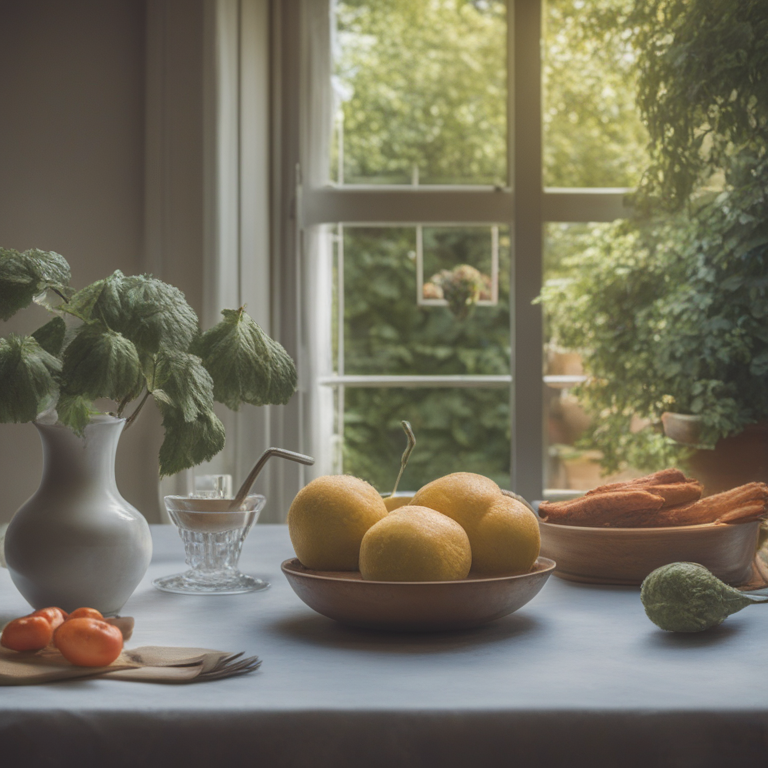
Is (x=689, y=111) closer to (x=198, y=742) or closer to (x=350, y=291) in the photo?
(x=198, y=742)

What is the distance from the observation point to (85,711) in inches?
21.3

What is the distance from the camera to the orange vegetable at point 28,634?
2.09 ft

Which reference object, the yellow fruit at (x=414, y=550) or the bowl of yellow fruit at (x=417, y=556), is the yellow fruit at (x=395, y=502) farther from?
the yellow fruit at (x=414, y=550)

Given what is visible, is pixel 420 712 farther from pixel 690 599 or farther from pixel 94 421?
pixel 94 421

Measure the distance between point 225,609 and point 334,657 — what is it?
0.22 meters

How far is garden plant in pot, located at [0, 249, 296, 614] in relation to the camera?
702mm

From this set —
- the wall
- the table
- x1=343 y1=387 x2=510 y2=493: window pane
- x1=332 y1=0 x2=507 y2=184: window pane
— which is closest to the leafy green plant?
the table

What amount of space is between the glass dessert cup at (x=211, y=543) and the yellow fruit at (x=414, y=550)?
0.27 meters

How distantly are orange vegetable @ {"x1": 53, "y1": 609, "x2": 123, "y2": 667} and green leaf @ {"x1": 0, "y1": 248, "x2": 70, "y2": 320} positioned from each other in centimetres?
30

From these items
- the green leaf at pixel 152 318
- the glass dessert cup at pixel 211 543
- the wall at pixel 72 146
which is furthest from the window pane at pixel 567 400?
the green leaf at pixel 152 318

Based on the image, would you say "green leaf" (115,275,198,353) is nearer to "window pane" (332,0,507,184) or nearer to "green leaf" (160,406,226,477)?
"green leaf" (160,406,226,477)

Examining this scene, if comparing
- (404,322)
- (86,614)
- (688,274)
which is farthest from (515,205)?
(404,322)

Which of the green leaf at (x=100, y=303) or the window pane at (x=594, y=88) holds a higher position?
the window pane at (x=594, y=88)

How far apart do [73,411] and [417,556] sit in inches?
12.6
